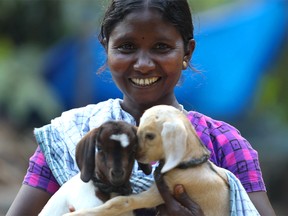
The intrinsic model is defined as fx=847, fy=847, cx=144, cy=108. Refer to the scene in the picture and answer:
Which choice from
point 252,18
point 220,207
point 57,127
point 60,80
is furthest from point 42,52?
point 220,207

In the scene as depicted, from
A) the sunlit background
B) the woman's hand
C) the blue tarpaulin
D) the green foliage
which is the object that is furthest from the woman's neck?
the green foliage

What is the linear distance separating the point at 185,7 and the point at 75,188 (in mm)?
1028

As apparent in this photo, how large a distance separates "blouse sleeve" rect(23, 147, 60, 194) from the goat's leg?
0.66 meters

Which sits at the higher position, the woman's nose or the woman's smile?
the woman's nose

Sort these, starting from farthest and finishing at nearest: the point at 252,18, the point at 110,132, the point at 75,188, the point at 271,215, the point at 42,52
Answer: the point at 42,52 < the point at 252,18 < the point at 271,215 < the point at 75,188 < the point at 110,132

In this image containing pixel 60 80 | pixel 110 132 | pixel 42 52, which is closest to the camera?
pixel 110 132

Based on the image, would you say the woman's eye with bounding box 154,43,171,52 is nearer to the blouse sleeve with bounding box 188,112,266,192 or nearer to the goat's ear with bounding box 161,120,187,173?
the blouse sleeve with bounding box 188,112,266,192

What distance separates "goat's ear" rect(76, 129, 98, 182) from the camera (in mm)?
3180

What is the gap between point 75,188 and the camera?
11.0ft

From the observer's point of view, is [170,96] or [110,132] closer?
[110,132]

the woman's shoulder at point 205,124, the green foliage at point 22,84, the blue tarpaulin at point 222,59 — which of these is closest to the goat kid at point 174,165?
the woman's shoulder at point 205,124

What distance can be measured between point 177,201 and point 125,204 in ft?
0.67

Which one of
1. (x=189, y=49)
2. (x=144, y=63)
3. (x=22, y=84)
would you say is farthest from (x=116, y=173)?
(x=22, y=84)

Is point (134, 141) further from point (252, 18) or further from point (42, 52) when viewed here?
point (42, 52)
